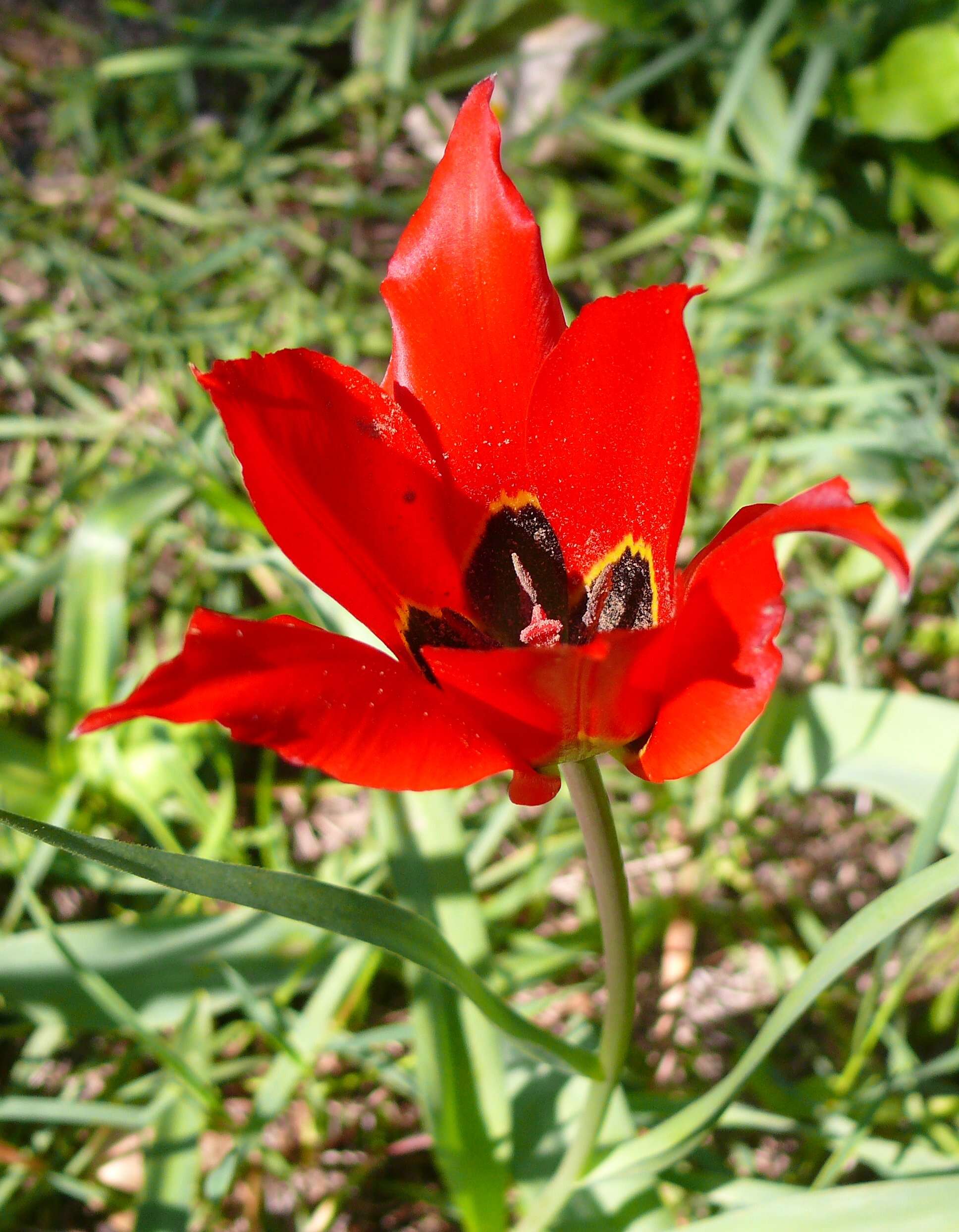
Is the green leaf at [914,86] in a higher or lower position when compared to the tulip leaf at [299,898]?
higher

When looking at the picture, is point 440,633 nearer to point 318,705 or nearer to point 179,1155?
point 318,705

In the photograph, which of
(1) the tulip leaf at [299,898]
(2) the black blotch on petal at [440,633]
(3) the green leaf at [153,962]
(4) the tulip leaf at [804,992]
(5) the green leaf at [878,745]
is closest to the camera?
(1) the tulip leaf at [299,898]

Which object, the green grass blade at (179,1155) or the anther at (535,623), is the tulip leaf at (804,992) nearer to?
the anther at (535,623)

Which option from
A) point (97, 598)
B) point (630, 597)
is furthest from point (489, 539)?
point (97, 598)

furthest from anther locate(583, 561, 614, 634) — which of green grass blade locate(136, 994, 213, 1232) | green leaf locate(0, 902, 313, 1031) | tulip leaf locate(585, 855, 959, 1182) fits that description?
green grass blade locate(136, 994, 213, 1232)

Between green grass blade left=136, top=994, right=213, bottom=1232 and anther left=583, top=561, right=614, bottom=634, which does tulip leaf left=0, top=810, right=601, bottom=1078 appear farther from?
green grass blade left=136, top=994, right=213, bottom=1232

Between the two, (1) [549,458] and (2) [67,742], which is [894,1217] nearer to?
(1) [549,458]

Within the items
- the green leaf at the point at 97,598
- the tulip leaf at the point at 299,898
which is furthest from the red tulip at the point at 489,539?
the green leaf at the point at 97,598
